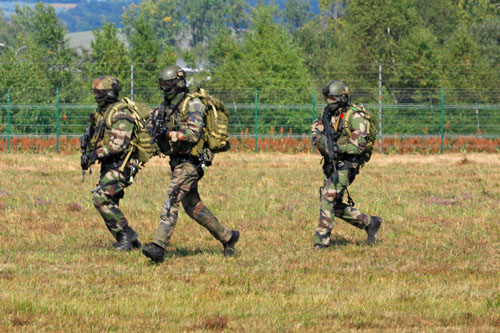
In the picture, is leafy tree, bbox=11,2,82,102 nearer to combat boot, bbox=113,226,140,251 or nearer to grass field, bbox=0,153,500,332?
grass field, bbox=0,153,500,332

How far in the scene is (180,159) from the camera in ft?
30.8

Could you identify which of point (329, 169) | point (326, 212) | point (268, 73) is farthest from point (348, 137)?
point (268, 73)

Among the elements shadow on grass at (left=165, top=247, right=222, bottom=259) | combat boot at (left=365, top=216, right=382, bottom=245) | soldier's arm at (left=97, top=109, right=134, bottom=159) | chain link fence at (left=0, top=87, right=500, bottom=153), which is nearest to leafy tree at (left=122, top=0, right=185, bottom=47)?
chain link fence at (left=0, top=87, right=500, bottom=153)

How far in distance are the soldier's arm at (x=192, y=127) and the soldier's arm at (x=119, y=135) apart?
2.77 feet

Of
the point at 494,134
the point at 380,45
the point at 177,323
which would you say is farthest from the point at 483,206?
the point at 380,45

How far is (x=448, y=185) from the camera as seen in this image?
18.2 m

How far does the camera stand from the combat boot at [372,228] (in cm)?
1095

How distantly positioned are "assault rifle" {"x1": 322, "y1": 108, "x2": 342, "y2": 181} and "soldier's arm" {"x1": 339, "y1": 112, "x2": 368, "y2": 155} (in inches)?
3.7

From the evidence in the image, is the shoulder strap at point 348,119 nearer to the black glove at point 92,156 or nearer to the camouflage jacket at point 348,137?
the camouflage jacket at point 348,137

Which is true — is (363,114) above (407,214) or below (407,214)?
above

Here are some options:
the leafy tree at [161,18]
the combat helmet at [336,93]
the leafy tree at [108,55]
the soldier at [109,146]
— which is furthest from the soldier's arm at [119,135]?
the leafy tree at [161,18]

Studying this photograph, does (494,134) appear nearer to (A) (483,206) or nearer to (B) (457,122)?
(B) (457,122)

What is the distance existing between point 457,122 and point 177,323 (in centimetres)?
2602

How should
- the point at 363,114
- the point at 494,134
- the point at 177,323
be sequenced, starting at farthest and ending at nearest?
the point at 494,134, the point at 363,114, the point at 177,323
